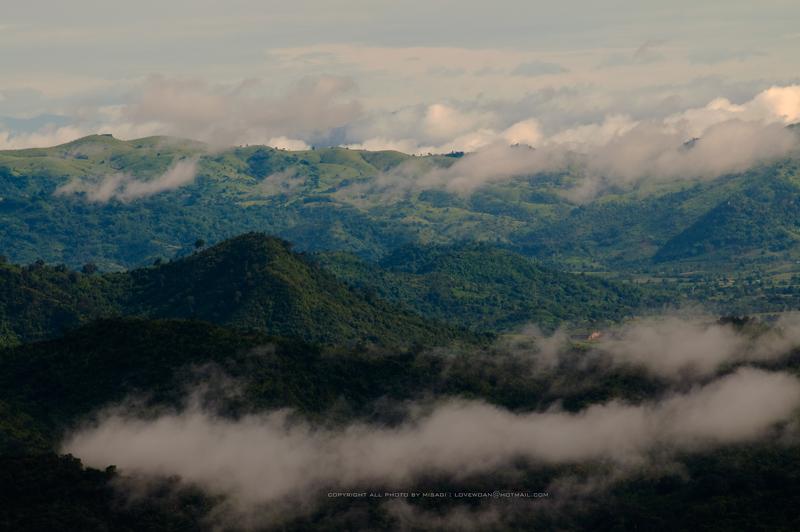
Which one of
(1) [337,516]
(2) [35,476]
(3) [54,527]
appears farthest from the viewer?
(1) [337,516]

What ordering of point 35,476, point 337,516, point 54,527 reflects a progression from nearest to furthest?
1. point 54,527
2. point 35,476
3. point 337,516

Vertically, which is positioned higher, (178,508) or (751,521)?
(178,508)

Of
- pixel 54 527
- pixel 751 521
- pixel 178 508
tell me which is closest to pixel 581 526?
pixel 751 521

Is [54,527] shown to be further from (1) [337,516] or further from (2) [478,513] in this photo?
(2) [478,513]

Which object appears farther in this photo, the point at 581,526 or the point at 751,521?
the point at 581,526

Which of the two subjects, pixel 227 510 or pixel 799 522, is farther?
pixel 227 510

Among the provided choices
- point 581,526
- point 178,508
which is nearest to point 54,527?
point 178,508

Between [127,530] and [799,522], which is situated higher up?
[127,530]

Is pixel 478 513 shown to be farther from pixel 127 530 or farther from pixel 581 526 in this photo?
pixel 127 530
